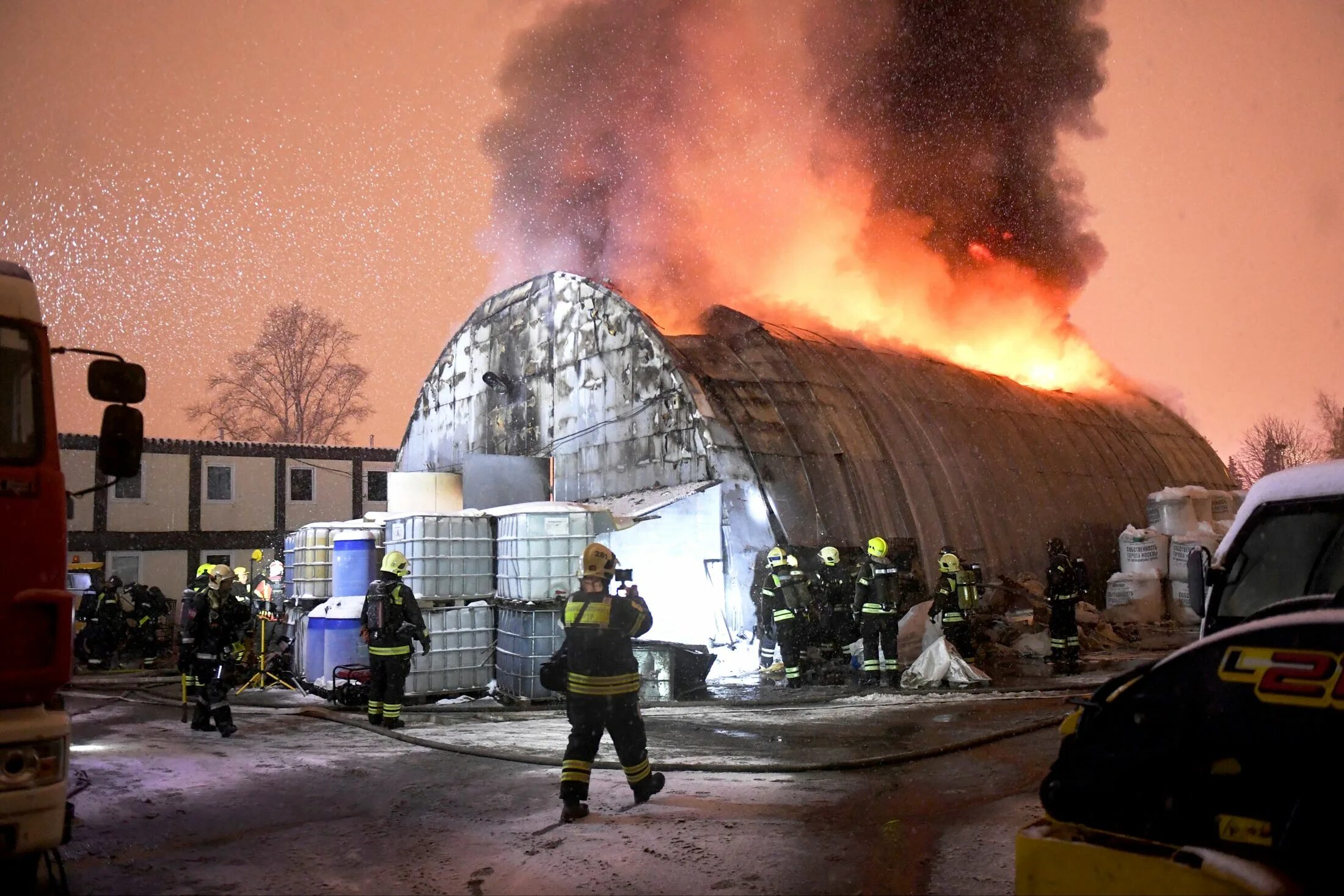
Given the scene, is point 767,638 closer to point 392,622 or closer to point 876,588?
point 876,588

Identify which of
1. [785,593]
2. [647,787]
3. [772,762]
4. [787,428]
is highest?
[787,428]

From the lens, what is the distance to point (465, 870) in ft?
16.9

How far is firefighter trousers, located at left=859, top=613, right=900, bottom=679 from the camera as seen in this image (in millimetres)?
12234

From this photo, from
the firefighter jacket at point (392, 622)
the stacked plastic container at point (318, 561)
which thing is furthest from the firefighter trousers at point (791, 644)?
the stacked plastic container at point (318, 561)

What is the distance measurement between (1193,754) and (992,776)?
14.2 ft

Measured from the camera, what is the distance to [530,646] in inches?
475

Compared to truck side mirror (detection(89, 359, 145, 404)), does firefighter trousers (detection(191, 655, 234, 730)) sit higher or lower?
lower

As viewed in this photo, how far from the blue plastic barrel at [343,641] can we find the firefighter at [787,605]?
16.7ft

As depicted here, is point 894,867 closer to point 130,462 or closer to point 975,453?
point 130,462

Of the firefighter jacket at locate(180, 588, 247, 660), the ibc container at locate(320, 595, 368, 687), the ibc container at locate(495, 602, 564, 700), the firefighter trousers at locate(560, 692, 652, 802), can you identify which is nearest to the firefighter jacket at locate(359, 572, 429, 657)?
the firefighter jacket at locate(180, 588, 247, 660)

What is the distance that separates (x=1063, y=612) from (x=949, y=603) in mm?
1705

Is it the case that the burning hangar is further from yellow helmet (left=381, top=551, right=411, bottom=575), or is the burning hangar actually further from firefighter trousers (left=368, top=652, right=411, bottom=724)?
firefighter trousers (left=368, top=652, right=411, bottom=724)

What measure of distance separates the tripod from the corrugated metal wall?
7398 millimetres

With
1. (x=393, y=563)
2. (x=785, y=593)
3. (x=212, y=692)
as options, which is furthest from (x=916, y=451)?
(x=212, y=692)
